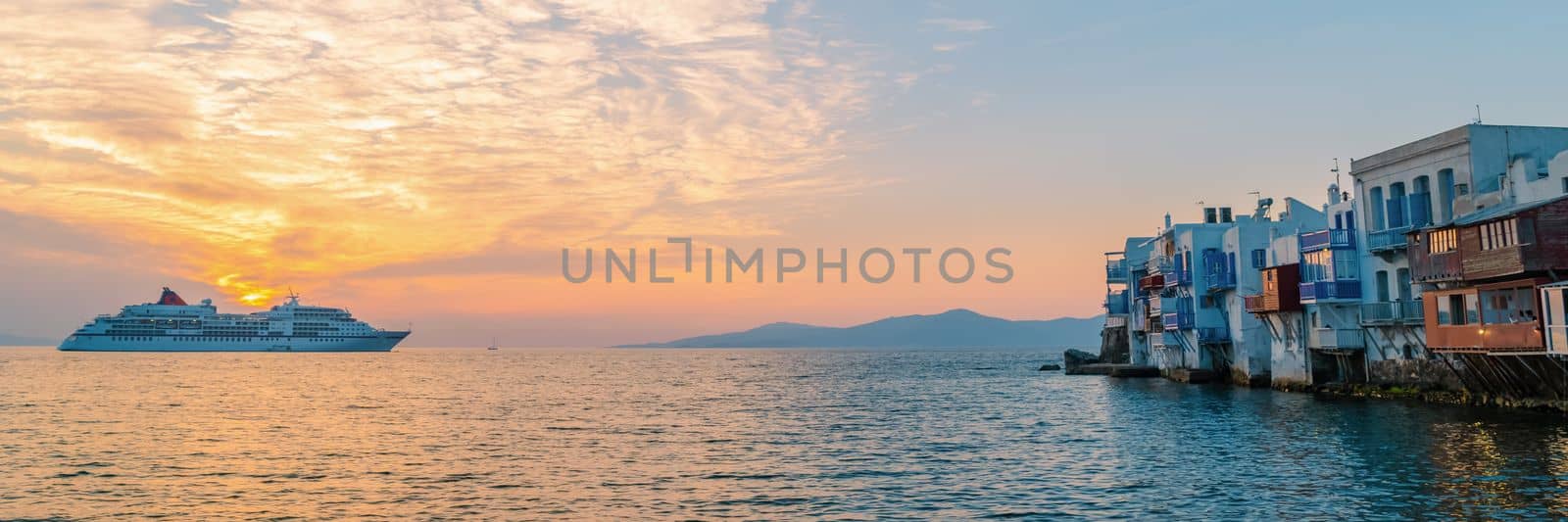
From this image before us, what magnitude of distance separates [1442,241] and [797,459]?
2967 cm

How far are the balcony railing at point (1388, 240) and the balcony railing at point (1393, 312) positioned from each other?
8.93ft

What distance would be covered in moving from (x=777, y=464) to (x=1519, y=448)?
22.8m

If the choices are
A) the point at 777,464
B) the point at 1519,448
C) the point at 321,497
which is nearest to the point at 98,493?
the point at 321,497

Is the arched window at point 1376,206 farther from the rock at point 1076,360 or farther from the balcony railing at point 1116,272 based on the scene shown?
the rock at point 1076,360

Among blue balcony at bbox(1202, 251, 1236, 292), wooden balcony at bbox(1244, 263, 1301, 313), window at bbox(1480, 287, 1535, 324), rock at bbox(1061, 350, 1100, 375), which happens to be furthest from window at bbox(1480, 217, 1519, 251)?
rock at bbox(1061, 350, 1100, 375)

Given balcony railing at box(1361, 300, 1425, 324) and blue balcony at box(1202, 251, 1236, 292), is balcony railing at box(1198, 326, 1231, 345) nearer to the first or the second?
blue balcony at box(1202, 251, 1236, 292)

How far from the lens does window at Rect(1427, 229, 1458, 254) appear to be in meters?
43.1

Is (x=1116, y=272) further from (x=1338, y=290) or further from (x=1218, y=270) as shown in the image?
(x=1338, y=290)

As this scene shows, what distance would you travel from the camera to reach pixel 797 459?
3559cm

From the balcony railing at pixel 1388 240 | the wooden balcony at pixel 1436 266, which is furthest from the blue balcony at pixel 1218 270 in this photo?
the wooden balcony at pixel 1436 266

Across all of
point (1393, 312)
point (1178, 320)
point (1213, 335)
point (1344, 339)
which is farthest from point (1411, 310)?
point (1178, 320)

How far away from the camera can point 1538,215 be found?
38.2 m

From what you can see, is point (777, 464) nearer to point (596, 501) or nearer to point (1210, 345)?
point (596, 501)

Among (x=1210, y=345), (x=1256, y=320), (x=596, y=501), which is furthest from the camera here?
(x=1210, y=345)
